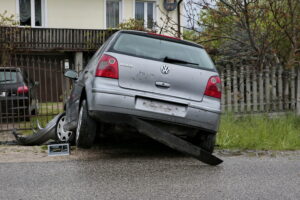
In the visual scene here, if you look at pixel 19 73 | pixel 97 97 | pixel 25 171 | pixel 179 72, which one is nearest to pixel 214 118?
pixel 179 72

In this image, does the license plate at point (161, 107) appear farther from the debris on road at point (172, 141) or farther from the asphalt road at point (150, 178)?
the asphalt road at point (150, 178)

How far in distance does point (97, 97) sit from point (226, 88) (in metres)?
5.47

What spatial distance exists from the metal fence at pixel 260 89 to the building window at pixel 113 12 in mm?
12855

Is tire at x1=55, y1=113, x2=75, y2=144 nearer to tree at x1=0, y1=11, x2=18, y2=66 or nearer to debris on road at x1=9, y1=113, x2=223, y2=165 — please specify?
debris on road at x1=9, y1=113, x2=223, y2=165

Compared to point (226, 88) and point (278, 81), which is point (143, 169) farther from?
point (278, 81)

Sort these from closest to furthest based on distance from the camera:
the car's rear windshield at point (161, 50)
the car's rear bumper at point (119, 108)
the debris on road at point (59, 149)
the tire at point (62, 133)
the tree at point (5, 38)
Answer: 1. the car's rear bumper at point (119, 108)
2. the car's rear windshield at point (161, 50)
3. the debris on road at point (59, 149)
4. the tire at point (62, 133)
5. the tree at point (5, 38)

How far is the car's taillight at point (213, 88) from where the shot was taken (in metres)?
5.75

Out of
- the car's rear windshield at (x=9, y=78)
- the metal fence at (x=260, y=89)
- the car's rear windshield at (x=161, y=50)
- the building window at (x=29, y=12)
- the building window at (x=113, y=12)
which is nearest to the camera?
the car's rear windshield at (x=161, y=50)

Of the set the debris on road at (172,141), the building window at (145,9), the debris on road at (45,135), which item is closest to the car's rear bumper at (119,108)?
the debris on road at (172,141)

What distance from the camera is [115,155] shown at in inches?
247

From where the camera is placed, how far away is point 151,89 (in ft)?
18.1

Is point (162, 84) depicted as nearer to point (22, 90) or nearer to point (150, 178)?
point (150, 178)

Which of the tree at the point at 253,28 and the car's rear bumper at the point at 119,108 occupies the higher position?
the tree at the point at 253,28

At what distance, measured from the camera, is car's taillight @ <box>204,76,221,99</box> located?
226 inches
